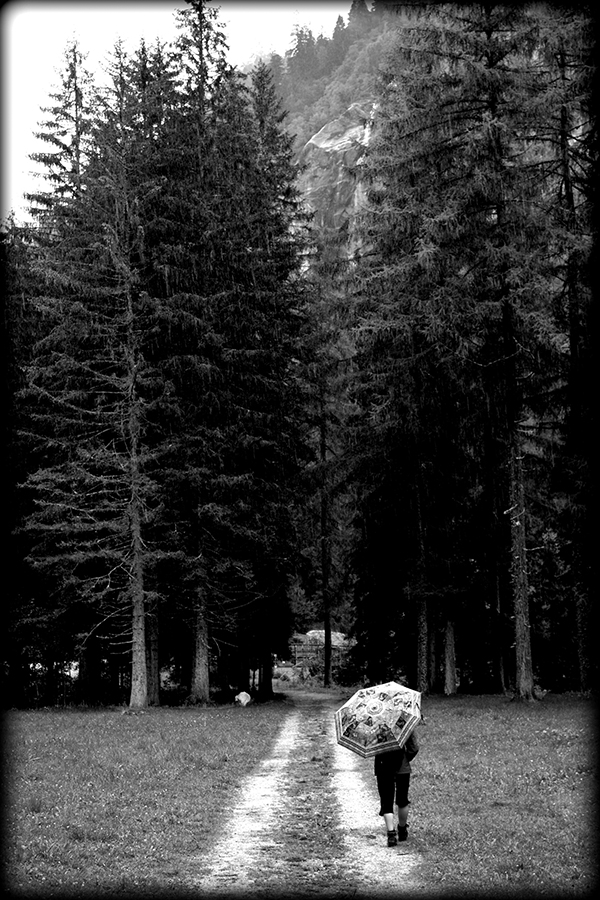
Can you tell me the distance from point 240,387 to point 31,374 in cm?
802

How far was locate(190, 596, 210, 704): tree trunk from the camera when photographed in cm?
2888

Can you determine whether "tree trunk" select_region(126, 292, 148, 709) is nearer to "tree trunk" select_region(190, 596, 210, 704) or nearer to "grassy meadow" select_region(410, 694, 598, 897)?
"tree trunk" select_region(190, 596, 210, 704)

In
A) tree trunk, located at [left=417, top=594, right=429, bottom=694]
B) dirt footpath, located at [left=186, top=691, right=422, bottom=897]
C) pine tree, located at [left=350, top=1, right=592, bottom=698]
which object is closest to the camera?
dirt footpath, located at [left=186, top=691, right=422, bottom=897]

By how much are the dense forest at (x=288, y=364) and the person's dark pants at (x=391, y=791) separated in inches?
549

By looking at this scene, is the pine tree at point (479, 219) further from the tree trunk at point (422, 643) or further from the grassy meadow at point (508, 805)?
the grassy meadow at point (508, 805)

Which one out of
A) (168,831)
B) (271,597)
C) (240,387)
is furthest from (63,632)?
(168,831)

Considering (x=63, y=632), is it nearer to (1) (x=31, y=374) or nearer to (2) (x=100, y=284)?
(1) (x=31, y=374)

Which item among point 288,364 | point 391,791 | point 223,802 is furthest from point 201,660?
point 391,791

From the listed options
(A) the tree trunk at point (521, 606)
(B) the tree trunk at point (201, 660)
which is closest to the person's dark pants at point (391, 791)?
(A) the tree trunk at point (521, 606)

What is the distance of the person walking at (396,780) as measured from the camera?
9.56 metres

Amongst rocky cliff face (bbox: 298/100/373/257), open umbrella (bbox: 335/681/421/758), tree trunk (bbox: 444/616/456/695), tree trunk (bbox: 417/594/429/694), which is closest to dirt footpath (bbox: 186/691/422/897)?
open umbrella (bbox: 335/681/421/758)

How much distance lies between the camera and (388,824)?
9.38 meters

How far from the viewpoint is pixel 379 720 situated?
377 inches

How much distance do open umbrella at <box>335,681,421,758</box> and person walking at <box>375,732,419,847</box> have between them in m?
0.26
